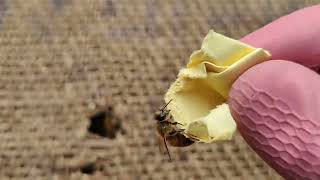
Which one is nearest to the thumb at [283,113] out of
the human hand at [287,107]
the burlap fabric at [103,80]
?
the human hand at [287,107]

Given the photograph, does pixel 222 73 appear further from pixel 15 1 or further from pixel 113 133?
pixel 15 1

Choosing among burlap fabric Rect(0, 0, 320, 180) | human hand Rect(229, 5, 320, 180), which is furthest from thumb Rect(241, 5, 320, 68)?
burlap fabric Rect(0, 0, 320, 180)

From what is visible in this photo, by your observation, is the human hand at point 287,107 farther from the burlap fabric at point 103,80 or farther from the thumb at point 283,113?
the burlap fabric at point 103,80

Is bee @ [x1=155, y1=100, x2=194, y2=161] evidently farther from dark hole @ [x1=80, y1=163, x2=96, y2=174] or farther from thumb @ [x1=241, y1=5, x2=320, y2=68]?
dark hole @ [x1=80, y1=163, x2=96, y2=174]

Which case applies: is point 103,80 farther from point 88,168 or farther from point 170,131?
point 170,131

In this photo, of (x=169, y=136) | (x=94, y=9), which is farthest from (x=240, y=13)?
(x=169, y=136)

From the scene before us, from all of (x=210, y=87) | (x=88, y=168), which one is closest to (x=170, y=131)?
(x=210, y=87)
